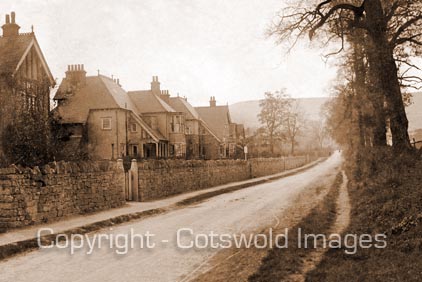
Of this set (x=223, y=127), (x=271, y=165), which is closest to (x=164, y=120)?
(x=271, y=165)

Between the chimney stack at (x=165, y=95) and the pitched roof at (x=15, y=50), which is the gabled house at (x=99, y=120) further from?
the chimney stack at (x=165, y=95)

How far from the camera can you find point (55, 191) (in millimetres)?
14164

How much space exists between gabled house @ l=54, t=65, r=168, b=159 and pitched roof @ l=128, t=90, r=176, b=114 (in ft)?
12.1

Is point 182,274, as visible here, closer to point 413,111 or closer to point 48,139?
point 48,139

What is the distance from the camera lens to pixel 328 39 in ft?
62.2

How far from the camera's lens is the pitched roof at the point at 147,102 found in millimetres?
51250

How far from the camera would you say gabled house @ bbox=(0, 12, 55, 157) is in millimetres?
23214

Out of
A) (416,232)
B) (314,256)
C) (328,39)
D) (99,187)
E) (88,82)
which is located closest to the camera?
(416,232)

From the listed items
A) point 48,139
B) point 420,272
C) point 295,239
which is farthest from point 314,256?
point 48,139

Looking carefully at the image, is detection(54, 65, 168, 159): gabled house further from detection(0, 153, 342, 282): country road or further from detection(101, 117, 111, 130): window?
detection(0, 153, 342, 282): country road

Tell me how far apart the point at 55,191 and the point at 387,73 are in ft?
40.0

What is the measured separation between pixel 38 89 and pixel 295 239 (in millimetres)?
22283

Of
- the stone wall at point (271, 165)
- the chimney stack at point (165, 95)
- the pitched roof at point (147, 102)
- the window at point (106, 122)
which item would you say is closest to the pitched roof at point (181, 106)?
the chimney stack at point (165, 95)

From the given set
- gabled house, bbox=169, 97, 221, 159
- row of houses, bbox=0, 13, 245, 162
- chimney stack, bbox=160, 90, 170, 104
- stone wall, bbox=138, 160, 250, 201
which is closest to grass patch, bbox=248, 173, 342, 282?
stone wall, bbox=138, 160, 250, 201
